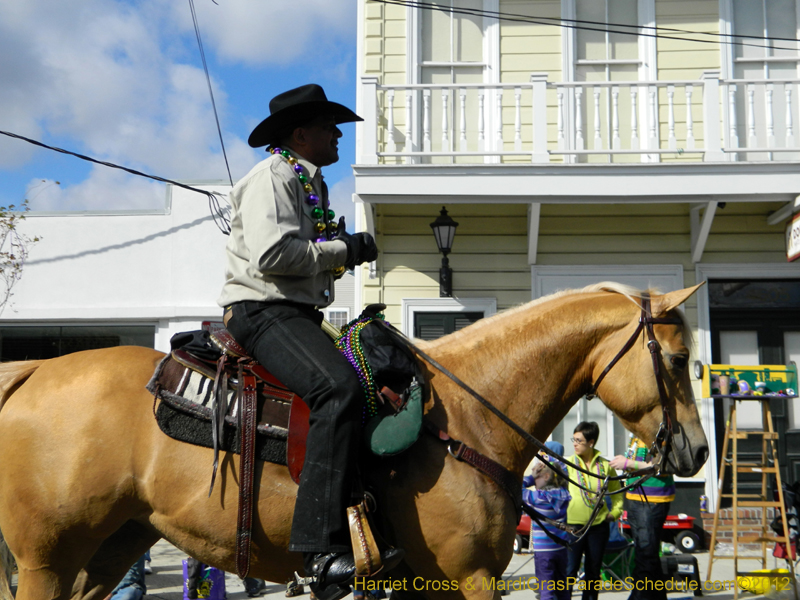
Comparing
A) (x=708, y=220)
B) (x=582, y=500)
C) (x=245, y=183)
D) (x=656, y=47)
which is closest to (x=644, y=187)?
(x=708, y=220)

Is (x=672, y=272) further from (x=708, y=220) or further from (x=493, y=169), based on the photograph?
(x=493, y=169)

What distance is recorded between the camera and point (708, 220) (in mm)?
8984

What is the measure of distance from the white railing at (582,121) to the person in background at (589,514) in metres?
3.82

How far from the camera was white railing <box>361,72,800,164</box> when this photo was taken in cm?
886

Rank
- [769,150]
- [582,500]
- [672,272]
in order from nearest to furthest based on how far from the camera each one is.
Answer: [582,500]
[769,150]
[672,272]

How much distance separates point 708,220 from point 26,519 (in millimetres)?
8363

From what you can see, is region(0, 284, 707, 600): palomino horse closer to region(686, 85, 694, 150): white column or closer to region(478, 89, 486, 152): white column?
region(478, 89, 486, 152): white column

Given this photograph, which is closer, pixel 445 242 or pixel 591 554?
pixel 591 554

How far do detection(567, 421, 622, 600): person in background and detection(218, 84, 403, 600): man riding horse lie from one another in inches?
136

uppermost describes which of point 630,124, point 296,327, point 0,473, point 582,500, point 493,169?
point 630,124

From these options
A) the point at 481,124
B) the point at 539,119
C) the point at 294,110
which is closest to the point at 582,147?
the point at 539,119

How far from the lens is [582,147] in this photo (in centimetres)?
908

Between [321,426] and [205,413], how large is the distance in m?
0.60

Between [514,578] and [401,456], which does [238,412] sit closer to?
[401,456]
